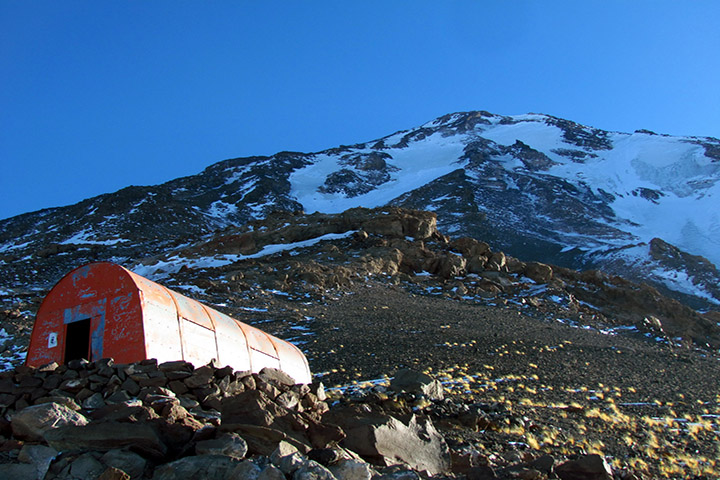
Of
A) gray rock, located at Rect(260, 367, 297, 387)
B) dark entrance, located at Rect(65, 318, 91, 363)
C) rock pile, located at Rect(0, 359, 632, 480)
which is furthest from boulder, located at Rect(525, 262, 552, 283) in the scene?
dark entrance, located at Rect(65, 318, 91, 363)

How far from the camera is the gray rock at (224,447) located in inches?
181

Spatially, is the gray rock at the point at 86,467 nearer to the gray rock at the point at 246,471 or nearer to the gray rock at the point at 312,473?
the gray rock at the point at 246,471

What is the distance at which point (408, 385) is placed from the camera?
392 inches

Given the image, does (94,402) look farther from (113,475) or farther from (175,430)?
(113,475)

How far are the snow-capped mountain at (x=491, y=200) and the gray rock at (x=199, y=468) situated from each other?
36943 mm

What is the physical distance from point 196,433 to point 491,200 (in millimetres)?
76610

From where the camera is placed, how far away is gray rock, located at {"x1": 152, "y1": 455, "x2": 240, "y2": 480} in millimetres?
4277

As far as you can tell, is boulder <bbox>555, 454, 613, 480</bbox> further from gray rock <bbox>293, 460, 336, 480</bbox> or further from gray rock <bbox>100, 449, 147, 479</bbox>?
gray rock <bbox>100, 449, 147, 479</bbox>

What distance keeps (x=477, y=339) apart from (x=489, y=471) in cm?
1175

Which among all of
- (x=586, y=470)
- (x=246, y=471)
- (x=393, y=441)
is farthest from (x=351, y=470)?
(x=586, y=470)

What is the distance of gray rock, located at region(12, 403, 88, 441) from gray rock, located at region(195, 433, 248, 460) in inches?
60.1

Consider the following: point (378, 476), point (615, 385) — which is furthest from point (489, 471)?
point (615, 385)

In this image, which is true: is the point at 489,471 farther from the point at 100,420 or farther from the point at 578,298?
the point at 578,298

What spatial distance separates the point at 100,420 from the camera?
5.14 metres
